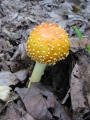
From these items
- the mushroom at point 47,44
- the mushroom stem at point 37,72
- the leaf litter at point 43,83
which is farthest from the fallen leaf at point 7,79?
the mushroom at point 47,44

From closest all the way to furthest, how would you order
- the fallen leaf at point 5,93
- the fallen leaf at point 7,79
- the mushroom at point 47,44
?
the mushroom at point 47,44
the fallen leaf at point 5,93
the fallen leaf at point 7,79

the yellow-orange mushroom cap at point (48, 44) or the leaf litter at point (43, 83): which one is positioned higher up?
the yellow-orange mushroom cap at point (48, 44)

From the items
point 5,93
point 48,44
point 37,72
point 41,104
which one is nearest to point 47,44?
point 48,44

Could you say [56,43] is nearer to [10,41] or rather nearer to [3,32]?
[10,41]

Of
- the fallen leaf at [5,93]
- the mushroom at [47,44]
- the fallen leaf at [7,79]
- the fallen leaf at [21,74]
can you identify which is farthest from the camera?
the fallen leaf at [21,74]

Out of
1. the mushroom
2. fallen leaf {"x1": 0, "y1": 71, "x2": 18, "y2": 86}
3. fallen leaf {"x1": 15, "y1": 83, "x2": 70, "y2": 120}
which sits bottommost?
fallen leaf {"x1": 15, "y1": 83, "x2": 70, "y2": 120}

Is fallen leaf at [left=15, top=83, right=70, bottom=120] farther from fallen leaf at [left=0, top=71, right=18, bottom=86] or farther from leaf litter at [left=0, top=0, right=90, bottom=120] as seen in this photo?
fallen leaf at [left=0, top=71, right=18, bottom=86]

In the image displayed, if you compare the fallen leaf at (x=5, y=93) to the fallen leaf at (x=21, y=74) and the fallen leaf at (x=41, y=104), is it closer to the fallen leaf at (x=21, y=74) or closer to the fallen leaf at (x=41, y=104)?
the fallen leaf at (x=41, y=104)

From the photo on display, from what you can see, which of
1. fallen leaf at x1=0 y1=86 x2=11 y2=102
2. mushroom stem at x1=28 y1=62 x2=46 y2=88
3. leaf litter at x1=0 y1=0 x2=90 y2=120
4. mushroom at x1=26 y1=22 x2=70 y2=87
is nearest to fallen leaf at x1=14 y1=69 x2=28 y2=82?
leaf litter at x1=0 y1=0 x2=90 y2=120
